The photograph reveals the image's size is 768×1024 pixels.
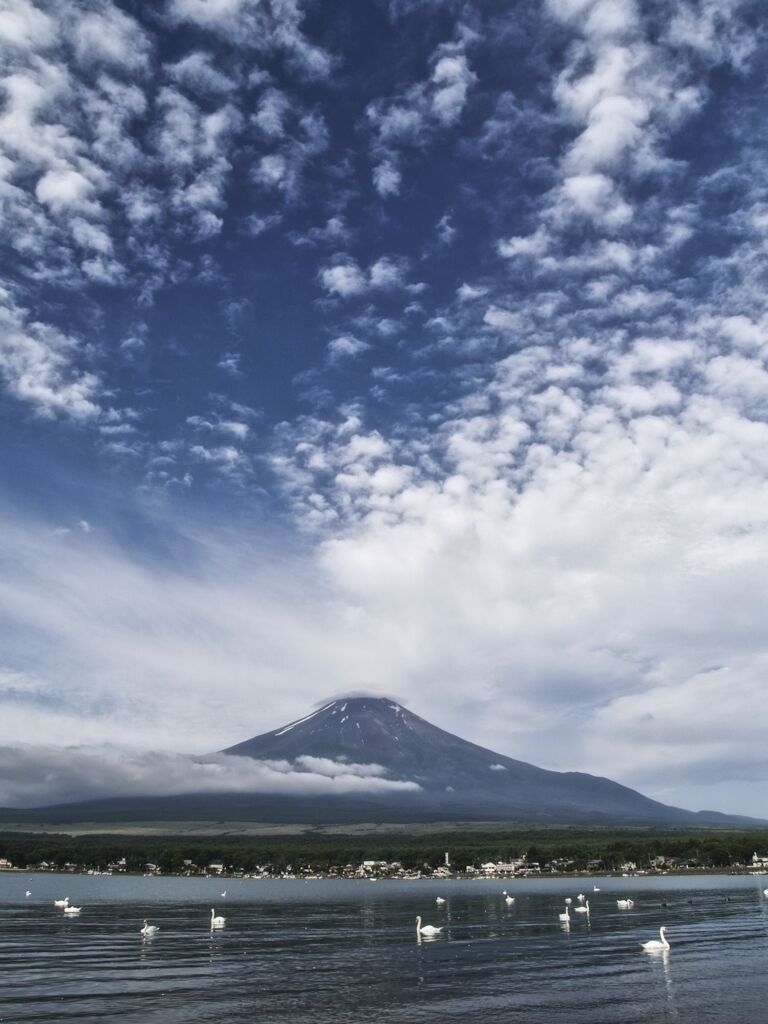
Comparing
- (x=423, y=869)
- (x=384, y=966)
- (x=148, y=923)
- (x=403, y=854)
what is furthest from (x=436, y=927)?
(x=403, y=854)

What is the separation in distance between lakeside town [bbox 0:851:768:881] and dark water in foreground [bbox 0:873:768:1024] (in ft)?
258

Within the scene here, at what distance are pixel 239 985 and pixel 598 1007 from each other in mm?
15980

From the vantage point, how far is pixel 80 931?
60.3 metres

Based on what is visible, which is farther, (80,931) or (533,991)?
(80,931)

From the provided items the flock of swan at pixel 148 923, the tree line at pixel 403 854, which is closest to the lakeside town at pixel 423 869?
the tree line at pixel 403 854

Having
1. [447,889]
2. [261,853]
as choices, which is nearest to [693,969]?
[447,889]

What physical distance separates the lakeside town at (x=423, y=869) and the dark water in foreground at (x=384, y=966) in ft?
258

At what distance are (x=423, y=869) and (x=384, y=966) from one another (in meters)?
130

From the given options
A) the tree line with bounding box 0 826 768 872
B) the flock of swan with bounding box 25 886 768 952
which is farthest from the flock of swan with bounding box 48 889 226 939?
the tree line with bounding box 0 826 768 872

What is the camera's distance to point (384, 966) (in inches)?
1690

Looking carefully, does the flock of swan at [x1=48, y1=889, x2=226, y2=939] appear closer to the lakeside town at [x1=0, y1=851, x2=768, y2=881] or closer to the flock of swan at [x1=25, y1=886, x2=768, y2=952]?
the flock of swan at [x1=25, y1=886, x2=768, y2=952]

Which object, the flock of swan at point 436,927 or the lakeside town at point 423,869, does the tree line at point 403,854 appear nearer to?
the lakeside town at point 423,869

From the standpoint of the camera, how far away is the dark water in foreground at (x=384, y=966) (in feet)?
103

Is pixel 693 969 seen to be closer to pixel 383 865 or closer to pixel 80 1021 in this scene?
pixel 80 1021
